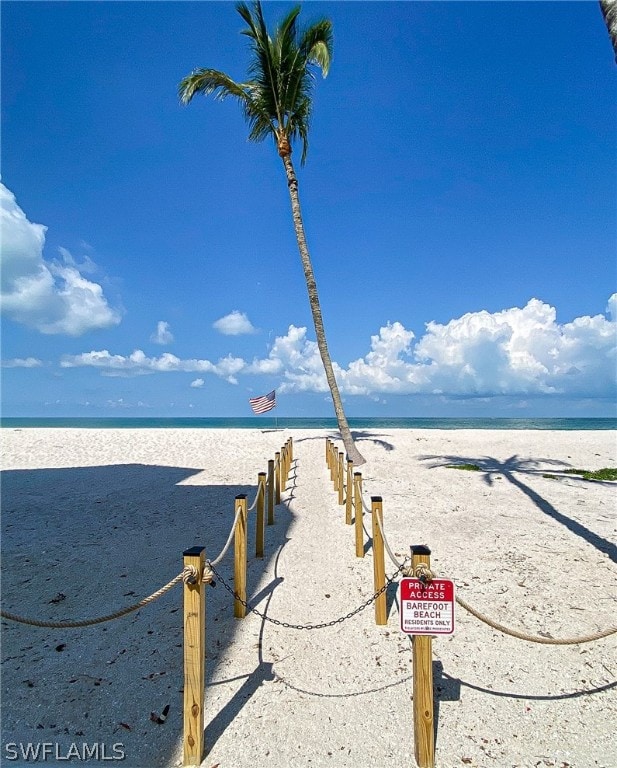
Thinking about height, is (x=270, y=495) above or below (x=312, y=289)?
below

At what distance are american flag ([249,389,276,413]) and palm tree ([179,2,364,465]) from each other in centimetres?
973

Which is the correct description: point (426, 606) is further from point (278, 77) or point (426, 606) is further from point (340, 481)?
point (278, 77)

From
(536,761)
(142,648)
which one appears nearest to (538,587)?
(536,761)

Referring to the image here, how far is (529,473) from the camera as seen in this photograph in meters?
11.5

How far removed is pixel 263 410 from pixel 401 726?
1863cm

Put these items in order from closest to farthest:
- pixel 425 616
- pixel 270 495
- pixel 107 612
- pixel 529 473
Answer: pixel 425 616 < pixel 107 612 < pixel 270 495 < pixel 529 473

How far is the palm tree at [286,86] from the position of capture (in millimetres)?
11297

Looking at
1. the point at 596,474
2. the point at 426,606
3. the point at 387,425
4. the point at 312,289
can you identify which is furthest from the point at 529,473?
the point at 387,425

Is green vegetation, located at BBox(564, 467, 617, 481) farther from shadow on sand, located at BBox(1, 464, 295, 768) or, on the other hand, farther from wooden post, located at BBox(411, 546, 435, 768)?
wooden post, located at BBox(411, 546, 435, 768)

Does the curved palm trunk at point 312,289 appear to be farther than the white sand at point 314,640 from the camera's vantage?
Yes

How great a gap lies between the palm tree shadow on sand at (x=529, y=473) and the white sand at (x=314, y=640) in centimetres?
7

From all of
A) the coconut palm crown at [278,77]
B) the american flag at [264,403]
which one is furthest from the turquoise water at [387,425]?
the coconut palm crown at [278,77]

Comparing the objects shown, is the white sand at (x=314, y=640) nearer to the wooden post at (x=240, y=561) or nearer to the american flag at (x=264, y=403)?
the wooden post at (x=240, y=561)

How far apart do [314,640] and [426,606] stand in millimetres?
1882
